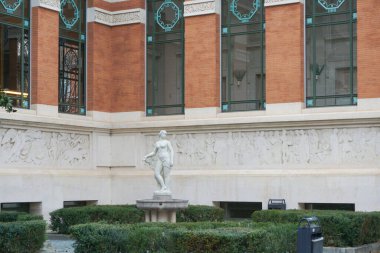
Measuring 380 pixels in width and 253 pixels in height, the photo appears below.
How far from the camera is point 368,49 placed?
25109mm

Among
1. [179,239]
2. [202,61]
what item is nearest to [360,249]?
[179,239]

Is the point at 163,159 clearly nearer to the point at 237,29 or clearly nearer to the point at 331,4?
the point at 237,29

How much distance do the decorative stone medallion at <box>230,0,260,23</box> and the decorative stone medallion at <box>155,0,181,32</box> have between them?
237 cm

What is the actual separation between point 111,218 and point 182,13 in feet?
30.8

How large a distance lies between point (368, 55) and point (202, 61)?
6.23 metres

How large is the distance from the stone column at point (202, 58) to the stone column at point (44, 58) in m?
4.91


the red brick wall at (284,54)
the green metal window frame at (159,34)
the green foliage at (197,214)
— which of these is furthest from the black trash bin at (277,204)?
the green metal window frame at (159,34)

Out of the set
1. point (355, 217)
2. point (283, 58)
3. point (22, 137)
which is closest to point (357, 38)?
point (283, 58)

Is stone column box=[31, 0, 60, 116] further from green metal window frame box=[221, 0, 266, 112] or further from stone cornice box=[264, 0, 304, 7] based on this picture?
stone cornice box=[264, 0, 304, 7]

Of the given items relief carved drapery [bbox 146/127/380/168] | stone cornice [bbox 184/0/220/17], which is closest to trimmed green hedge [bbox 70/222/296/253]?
relief carved drapery [bbox 146/127/380/168]

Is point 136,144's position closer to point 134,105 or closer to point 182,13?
point 134,105

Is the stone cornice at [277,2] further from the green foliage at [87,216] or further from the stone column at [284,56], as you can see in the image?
the green foliage at [87,216]

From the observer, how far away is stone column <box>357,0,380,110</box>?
81.7 ft

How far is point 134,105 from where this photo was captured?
2947 cm
